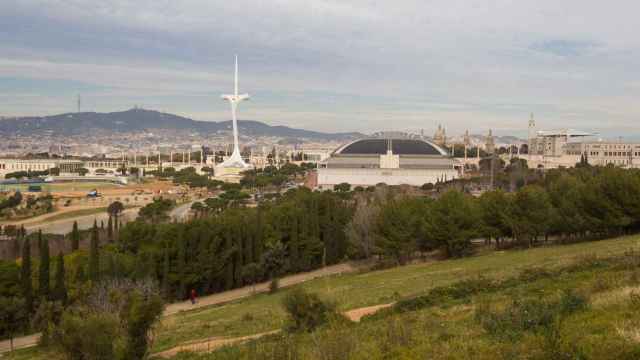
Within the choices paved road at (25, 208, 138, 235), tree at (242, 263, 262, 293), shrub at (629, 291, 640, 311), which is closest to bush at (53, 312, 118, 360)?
shrub at (629, 291, 640, 311)

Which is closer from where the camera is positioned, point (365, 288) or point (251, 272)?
point (365, 288)

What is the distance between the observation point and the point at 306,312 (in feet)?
36.6

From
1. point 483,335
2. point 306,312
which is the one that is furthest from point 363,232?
point 483,335

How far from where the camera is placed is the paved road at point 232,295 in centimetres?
1919

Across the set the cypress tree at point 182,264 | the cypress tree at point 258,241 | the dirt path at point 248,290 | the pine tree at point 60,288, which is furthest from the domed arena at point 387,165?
the pine tree at point 60,288

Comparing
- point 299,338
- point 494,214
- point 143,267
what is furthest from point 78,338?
point 494,214

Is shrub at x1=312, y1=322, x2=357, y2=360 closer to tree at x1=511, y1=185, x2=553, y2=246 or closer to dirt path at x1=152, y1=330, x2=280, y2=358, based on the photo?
dirt path at x1=152, y1=330, x2=280, y2=358

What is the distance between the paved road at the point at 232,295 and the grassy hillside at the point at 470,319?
1.95 meters

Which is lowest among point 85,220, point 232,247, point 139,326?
point 85,220

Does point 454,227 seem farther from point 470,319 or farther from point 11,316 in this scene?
point 11,316

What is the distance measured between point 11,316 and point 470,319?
15304 mm

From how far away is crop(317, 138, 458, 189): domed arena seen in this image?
230 feet

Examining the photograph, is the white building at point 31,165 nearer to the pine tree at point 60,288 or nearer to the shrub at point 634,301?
the pine tree at point 60,288

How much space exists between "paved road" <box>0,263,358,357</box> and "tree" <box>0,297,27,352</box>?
0.51 m
